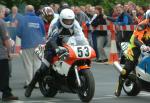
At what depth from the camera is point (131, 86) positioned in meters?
13.9

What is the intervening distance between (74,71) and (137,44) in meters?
1.33

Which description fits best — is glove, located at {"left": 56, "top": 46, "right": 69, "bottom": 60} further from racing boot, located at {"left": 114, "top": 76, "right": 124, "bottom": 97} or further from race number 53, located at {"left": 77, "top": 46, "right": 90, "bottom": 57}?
racing boot, located at {"left": 114, "top": 76, "right": 124, "bottom": 97}

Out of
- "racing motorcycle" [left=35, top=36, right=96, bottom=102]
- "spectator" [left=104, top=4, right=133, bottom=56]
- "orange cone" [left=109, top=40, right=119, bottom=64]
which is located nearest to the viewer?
"racing motorcycle" [left=35, top=36, right=96, bottom=102]

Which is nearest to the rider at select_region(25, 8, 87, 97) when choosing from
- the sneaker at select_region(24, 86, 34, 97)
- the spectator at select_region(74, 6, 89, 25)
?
the sneaker at select_region(24, 86, 34, 97)

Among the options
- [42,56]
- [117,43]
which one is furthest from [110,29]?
[42,56]

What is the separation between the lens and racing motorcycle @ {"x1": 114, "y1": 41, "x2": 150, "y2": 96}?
13.2 metres

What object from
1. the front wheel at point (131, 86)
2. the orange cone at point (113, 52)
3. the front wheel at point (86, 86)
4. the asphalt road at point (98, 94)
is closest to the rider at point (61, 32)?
the front wheel at point (86, 86)

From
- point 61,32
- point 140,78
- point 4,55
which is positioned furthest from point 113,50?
point 4,55

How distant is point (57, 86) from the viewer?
1363 cm

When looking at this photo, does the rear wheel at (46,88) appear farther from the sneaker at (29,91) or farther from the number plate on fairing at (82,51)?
the number plate on fairing at (82,51)

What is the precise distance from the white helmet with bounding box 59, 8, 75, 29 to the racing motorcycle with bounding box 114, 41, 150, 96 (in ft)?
4.91

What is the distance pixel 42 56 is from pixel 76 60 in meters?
1.26

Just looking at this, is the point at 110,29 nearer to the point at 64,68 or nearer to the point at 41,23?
the point at 41,23

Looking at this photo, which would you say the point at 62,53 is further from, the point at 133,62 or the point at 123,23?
the point at 123,23
